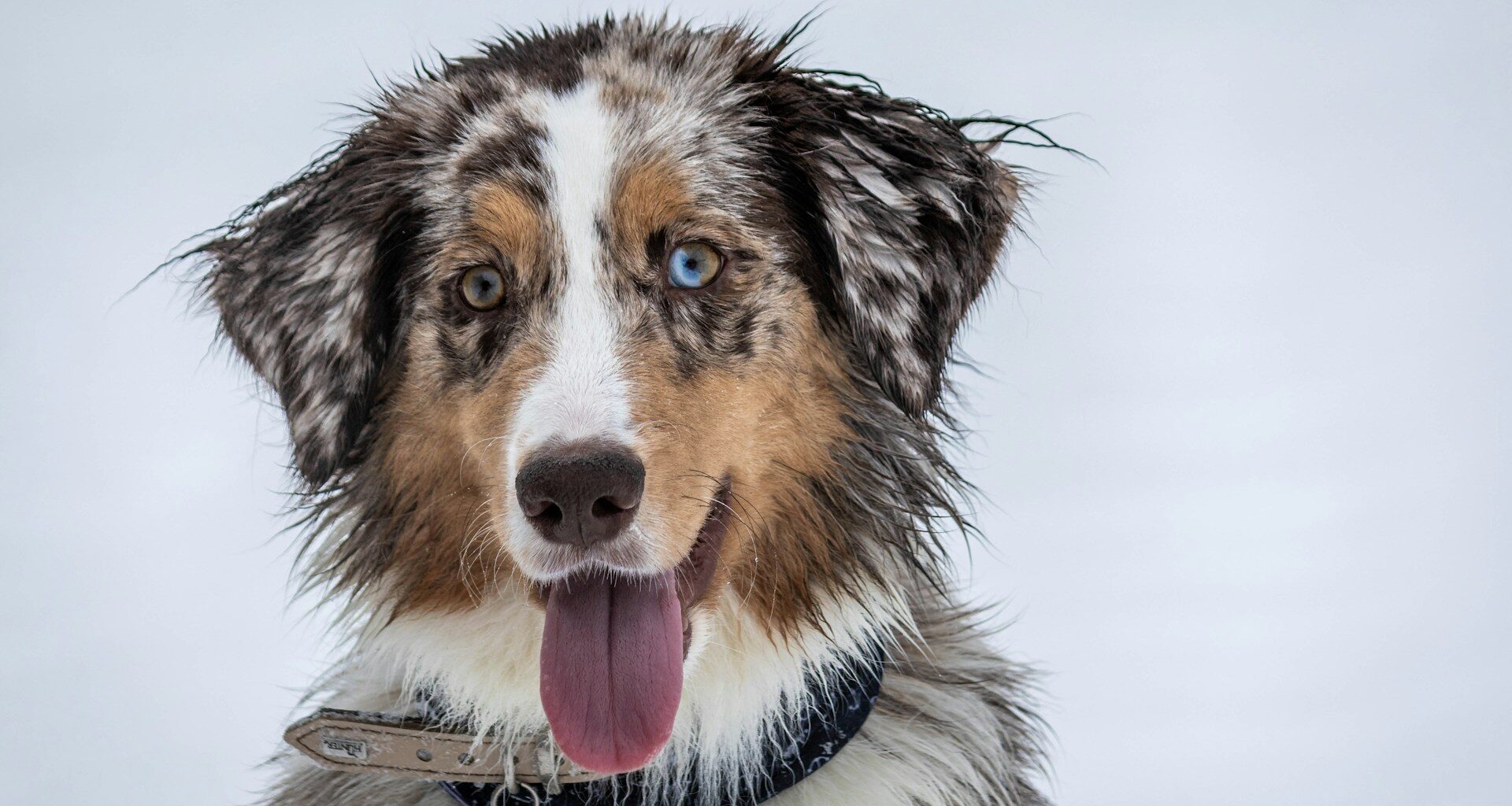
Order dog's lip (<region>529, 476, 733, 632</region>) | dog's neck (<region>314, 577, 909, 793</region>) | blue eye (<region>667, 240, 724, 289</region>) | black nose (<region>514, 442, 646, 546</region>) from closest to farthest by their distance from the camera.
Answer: black nose (<region>514, 442, 646, 546</region>), dog's lip (<region>529, 476, 733, 632</region>), blue eye (<region>667, 240, 724, 289</region>), dog's neck (<region>314, 577, 909, 793</region>)

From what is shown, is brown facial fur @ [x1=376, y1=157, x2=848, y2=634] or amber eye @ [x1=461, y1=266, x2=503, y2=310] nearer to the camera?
brown facial fur @ [x1=376, y1=157, x2=848, y2=634]

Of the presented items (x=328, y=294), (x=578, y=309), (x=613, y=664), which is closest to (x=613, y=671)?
(x=613, y=664)

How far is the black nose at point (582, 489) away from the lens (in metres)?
3.18

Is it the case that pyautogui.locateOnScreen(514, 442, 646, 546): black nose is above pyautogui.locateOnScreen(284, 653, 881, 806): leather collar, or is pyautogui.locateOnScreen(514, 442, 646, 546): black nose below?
above

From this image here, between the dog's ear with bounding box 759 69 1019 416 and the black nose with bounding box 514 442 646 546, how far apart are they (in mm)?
1013

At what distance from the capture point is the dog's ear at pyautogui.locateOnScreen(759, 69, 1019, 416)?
13.0 ft

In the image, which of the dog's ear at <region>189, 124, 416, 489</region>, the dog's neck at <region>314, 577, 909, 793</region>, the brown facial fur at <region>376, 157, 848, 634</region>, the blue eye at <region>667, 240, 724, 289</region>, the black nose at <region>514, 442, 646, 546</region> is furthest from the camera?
the dog's ear at <region>189, 124, 416, 489</region>

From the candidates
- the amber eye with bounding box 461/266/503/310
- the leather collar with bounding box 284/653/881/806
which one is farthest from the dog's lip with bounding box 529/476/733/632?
the amber eye with bounding box 461/266/503/310

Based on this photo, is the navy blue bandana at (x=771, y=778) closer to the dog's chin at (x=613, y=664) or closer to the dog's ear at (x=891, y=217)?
the dog's chin at (x=613, y=664)

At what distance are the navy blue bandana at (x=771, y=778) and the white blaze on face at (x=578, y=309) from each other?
0.88 metres

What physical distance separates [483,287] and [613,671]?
3.57 ft

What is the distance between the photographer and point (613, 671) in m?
3.50

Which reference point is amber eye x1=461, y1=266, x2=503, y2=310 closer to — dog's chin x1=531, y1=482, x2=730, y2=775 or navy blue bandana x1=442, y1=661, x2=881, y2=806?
dog's chin x1=531, y1=482, x2=730, y2=775

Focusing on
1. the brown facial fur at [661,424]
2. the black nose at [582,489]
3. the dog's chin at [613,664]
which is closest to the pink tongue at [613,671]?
the dog's chin at [613,664]
